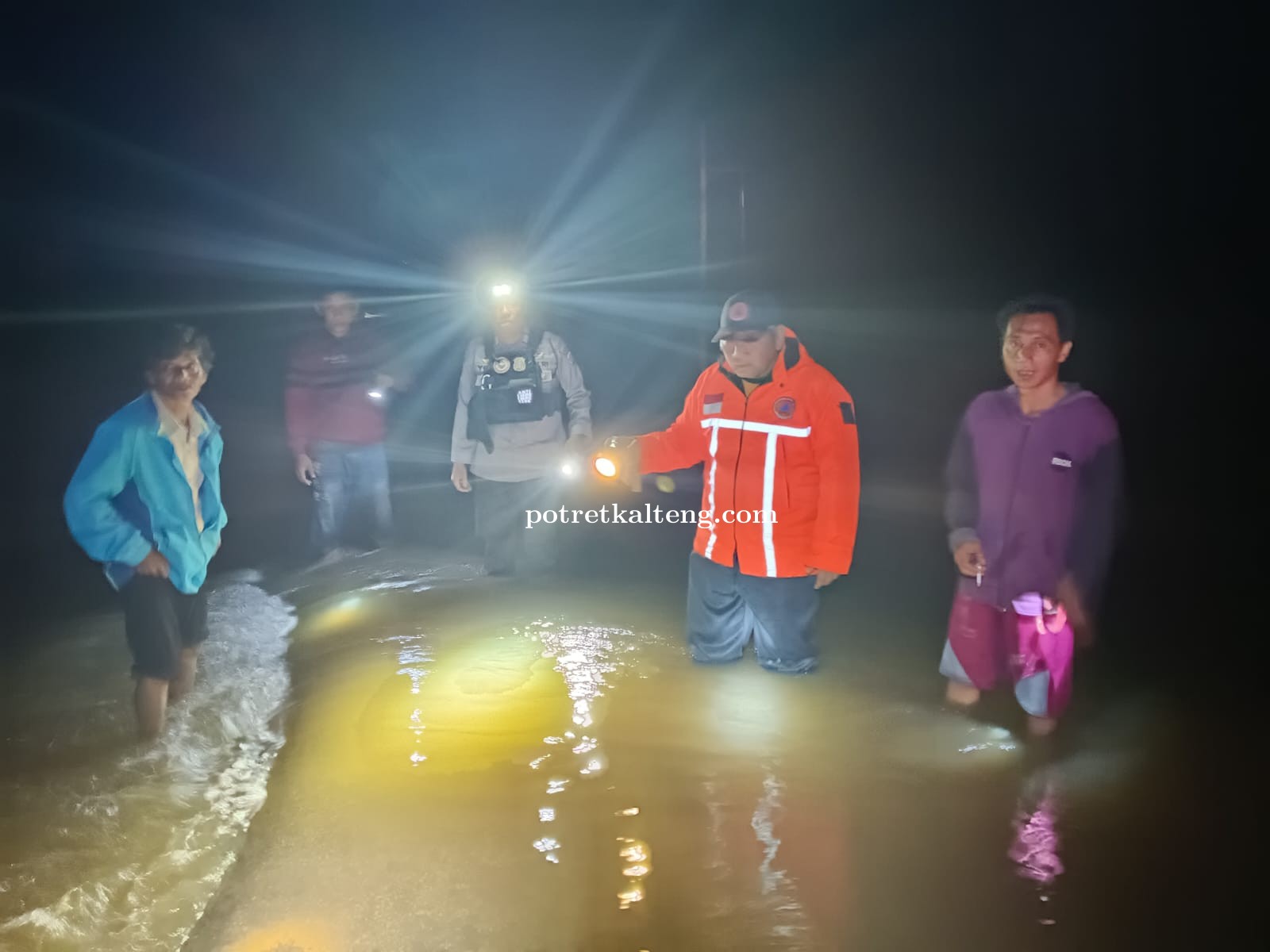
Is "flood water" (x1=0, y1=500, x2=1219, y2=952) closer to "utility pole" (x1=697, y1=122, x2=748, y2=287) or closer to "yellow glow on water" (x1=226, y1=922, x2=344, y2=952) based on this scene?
"yellow glow on water" (x1=226, y1=922, x2=344, y2=952)

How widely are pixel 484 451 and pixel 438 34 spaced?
333 cm

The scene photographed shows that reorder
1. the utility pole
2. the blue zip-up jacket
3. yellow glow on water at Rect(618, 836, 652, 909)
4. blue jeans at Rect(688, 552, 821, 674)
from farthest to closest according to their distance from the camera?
the utility pole < blue jeans at Rect(688, 552, 821, 674) < the blue zip-up jacket < yellow glow on water at Rect(618, 836, 652, 909)

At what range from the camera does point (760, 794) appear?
9.82ft

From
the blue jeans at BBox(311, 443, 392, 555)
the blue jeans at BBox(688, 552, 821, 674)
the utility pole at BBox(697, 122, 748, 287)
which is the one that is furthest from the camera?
the blue jeans at BBox(311, 443, 392, 555)

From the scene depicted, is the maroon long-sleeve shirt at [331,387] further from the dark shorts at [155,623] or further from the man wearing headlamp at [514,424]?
the dark shorts at [155,623]

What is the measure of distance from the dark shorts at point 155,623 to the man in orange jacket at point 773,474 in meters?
2.07

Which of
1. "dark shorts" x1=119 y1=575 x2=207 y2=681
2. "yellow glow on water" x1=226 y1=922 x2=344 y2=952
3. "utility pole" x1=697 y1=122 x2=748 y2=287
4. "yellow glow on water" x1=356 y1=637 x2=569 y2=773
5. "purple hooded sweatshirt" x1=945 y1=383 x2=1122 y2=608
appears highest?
"utility pole" x1=697 y1=122 x2=748 y2=287

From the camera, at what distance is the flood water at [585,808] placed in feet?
7.68

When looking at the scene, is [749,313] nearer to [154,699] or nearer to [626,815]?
[626,815]

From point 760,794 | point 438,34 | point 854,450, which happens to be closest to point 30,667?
point 760,794

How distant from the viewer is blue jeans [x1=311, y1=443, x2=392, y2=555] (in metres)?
6.38

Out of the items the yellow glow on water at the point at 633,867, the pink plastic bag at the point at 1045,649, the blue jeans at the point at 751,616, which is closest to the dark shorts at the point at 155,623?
the yellow glow on water at the point at 633,867

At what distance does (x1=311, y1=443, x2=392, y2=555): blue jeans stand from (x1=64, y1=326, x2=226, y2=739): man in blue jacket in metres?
2.92

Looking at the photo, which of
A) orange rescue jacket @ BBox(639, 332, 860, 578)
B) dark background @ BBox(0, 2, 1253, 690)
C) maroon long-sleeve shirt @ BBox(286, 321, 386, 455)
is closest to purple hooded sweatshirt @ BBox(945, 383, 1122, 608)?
orange rescue jacket @ BBox(639, 332, 860, 578)
